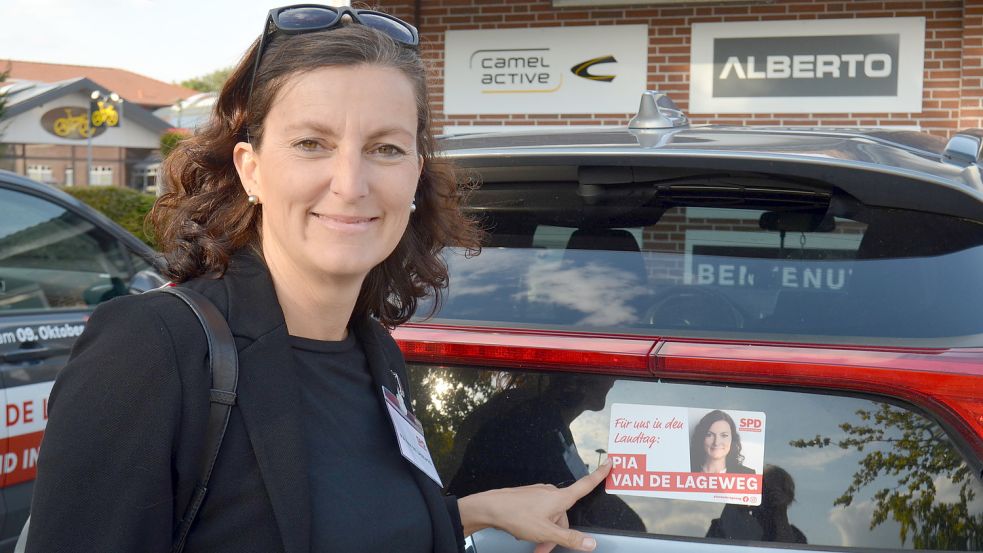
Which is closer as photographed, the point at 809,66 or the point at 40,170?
the point at 809,66

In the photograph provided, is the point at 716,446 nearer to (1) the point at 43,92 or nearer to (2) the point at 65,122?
(1) the point at 43,92

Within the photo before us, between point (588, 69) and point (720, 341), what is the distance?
8.35 meters

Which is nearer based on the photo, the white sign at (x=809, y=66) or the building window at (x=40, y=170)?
the white sign at (x=809, y=66)

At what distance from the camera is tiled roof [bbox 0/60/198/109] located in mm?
58125

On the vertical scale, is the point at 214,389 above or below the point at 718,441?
above

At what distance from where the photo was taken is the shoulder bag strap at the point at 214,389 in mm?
1320

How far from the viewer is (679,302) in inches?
82.1

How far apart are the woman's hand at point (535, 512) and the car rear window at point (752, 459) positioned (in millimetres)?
40

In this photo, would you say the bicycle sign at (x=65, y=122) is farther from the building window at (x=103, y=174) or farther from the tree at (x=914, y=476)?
the tree at (x=914, y=476)

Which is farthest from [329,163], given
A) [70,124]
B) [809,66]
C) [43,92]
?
[70,124]

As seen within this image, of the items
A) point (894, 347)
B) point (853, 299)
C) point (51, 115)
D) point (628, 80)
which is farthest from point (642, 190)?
point (51, 115)

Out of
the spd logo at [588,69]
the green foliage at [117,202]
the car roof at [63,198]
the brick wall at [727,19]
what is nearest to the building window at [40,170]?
the green foliage at [117,202]

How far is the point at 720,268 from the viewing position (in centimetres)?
218

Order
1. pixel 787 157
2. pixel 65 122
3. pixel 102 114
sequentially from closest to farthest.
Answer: pixel 787 157 < pixel 102 114 < pixel 65 122
